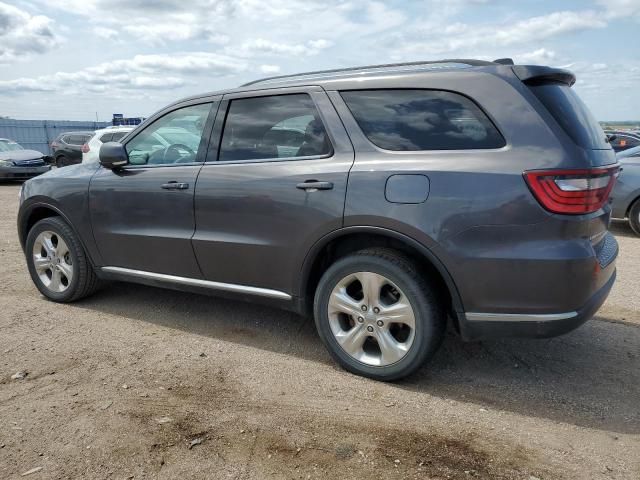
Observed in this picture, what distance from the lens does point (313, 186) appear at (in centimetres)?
322

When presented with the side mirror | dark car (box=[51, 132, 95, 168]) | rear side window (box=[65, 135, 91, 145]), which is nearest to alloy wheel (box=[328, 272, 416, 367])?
the side mirror

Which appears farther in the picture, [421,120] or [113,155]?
[113,155]

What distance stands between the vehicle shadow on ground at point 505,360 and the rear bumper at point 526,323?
0.44m

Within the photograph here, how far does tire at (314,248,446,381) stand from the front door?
1.17 m

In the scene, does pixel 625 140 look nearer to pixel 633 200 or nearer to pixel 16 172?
pixel 633 200

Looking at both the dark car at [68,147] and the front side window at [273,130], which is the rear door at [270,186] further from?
the dark car at [68,147]

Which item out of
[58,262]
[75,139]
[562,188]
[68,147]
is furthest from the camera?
[75,139]

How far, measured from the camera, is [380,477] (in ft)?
7.76

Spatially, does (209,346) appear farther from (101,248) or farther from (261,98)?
(261,98)

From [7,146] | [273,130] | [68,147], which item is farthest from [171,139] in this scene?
[68,147]

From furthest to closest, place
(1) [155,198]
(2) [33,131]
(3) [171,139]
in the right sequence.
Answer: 1. (2) [33,131]
2. (3) [171,139]
3. (1) [155,198]

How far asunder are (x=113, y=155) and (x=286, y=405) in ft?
7.61

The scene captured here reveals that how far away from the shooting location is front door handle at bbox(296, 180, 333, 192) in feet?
10.4

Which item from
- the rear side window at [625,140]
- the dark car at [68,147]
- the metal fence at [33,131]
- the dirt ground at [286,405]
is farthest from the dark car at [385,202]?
the metal fence at [33,131]
